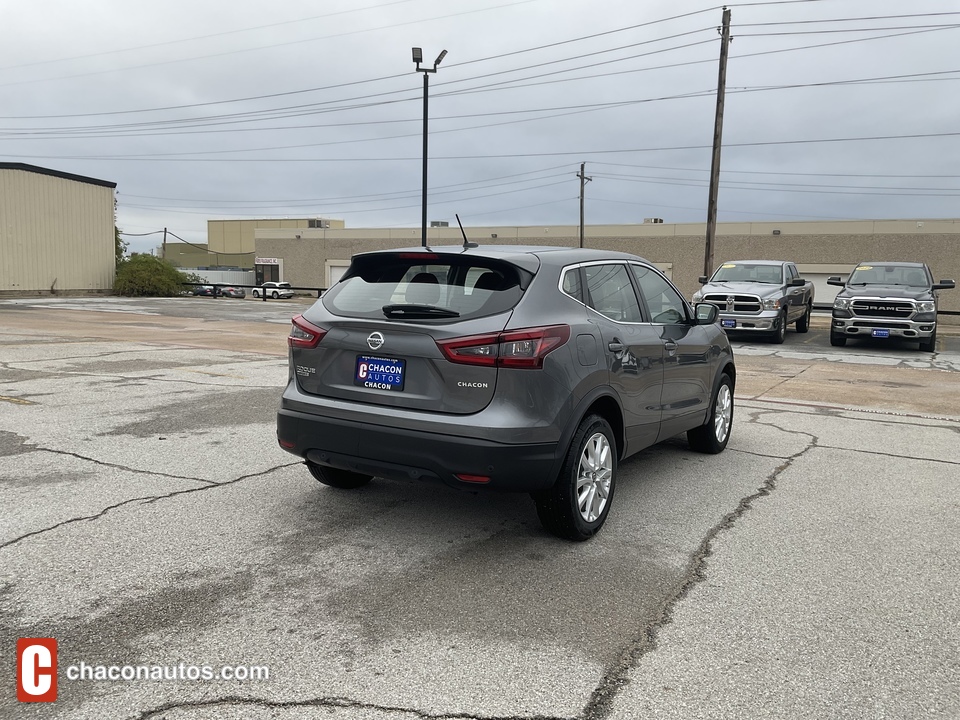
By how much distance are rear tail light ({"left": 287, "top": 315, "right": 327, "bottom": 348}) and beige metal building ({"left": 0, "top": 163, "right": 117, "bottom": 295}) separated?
1473 inches

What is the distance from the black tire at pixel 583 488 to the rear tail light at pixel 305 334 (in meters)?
1.58

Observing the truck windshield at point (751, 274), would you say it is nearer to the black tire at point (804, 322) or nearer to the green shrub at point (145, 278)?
the black tire at point (804, 322)

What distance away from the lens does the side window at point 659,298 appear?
19.4ft

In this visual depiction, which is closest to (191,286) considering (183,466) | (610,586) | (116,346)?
(116,346)

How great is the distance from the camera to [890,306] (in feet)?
59.5

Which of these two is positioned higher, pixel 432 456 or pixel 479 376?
pixel 479 376

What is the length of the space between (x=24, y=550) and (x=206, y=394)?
5442 mm

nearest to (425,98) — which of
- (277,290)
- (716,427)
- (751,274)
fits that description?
(751,274)

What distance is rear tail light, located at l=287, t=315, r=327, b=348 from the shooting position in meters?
4.84

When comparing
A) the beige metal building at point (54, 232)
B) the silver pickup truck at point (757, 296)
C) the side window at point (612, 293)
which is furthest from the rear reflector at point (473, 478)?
the beige metal building at point (54, 232)

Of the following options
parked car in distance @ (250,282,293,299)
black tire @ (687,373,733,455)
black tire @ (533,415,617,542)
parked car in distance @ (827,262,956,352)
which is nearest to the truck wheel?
parked car in distance @ (827,262,956,352)

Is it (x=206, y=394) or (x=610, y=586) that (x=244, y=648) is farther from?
(x=206, y=394)

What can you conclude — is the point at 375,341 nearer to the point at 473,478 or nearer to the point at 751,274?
the point at 473,478

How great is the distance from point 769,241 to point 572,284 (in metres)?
43.4
